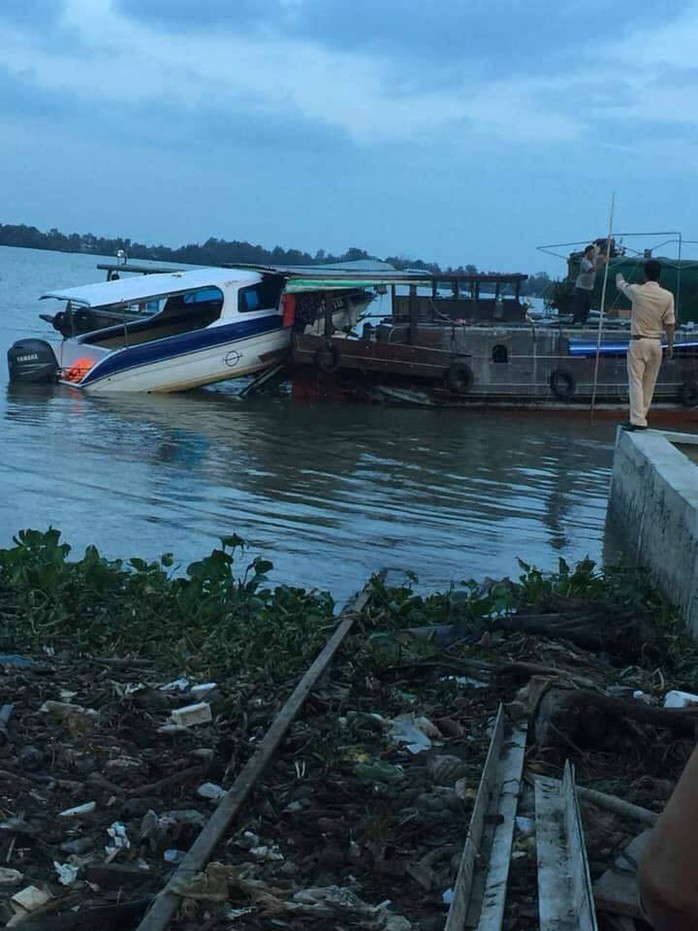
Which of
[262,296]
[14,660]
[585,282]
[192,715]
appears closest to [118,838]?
[192,715]

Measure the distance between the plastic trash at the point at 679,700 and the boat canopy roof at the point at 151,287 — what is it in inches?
747

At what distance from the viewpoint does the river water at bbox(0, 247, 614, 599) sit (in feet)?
34.5

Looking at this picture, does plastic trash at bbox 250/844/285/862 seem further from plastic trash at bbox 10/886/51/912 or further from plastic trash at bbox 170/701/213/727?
plastic trash at bbox 170/701/213/727

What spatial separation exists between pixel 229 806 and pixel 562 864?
1.16 meters

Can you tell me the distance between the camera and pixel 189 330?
25219 millimetres

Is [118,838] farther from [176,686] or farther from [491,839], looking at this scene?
[176,686]

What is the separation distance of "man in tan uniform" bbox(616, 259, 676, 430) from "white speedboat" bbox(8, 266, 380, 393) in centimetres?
1311

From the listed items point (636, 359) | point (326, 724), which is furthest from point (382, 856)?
point (636, 359)

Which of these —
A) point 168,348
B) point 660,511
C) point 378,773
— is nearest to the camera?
point 378,773

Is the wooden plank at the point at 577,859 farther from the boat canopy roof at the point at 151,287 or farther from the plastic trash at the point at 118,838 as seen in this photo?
the boat canopy roof at the point at 151,287

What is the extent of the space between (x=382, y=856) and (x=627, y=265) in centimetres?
2562

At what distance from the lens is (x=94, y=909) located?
3326 millimetres

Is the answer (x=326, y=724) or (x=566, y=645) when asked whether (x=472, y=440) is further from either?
(x=326, y=724)

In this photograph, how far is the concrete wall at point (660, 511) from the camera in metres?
7.07
